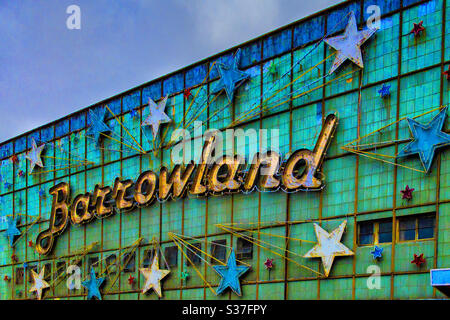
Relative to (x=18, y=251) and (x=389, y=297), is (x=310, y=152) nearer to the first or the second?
(x=389, y=297)

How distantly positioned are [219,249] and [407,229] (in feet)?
32.9

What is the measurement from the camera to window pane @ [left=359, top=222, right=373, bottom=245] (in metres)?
27.1

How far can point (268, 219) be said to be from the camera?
30.8 m

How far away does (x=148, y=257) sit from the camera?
120 ft

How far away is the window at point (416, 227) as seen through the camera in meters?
25.4

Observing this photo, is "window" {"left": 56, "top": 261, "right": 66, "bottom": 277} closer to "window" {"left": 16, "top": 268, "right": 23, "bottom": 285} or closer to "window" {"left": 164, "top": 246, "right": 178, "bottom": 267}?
"window" {"left": 16, "top": 268, "right": 23, "bottom": 285}

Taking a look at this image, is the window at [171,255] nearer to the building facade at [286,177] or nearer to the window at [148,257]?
the building facade at [286,177]

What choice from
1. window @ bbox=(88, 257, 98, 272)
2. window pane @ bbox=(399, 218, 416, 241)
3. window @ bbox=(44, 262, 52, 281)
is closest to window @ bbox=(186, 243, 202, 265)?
window @ bbox=(88, 257, 98, 272)

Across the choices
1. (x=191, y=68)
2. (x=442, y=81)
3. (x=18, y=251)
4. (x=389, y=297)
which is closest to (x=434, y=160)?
(x=442, y=81)

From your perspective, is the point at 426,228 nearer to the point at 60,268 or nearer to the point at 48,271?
the point at 60,268

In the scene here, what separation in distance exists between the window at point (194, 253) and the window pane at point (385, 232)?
33.4 ft

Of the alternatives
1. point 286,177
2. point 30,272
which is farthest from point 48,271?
point 286,177

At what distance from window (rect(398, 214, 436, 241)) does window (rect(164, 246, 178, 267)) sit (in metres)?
13.0

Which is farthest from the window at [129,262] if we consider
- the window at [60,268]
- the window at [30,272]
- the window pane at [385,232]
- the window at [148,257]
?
the window pane at [385,232]
